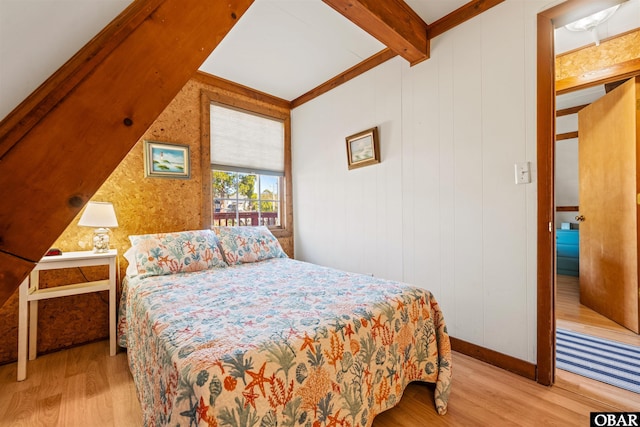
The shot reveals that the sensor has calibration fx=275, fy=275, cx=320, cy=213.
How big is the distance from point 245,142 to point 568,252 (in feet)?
16.1

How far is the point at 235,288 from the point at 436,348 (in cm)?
124

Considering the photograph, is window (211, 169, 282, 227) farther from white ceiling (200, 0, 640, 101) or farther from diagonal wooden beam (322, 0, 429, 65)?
diagonal wooden beam (322, 0, 429, 65)

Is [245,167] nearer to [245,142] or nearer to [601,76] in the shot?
[245,142]

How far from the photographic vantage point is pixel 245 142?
10.7 feet

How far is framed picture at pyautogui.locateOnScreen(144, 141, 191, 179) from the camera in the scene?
259cm

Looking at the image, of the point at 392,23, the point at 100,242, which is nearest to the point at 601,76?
the point at 392,23

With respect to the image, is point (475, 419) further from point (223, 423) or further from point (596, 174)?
point (596, 174)

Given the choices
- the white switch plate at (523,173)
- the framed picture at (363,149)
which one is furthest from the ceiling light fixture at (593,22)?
the framed picture at (363,149)

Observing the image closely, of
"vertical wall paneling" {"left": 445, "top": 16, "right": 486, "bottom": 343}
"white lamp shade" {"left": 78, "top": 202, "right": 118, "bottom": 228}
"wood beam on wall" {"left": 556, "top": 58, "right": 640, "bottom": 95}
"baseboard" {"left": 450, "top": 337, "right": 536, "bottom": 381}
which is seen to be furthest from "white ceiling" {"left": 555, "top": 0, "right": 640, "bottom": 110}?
"white lamp shade" {"left": 78, "top": 202, "right": 118, "bottom": 228}

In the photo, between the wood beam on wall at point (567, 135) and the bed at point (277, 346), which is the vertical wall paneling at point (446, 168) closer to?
the bed at point (277, 346)

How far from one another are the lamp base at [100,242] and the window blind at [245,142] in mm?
1187

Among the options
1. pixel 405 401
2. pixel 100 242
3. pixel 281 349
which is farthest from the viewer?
pixel 100 242

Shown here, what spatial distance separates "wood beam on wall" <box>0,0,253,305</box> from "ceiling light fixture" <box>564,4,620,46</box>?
9.00 ft

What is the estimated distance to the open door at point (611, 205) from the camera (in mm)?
2340
